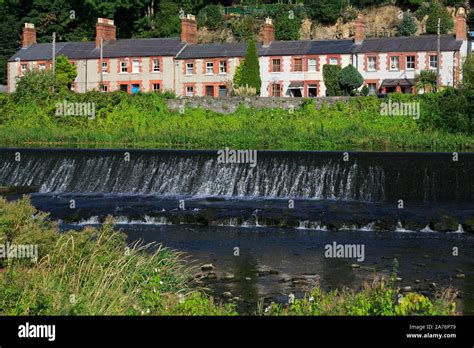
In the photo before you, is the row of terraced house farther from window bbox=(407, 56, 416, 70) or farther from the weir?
the weir

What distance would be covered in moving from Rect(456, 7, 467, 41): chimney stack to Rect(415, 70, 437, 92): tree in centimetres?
369

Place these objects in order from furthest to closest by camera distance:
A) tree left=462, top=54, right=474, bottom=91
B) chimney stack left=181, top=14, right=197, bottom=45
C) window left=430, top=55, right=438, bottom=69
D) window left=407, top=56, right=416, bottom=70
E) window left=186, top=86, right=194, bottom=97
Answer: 1. chimney stack left=181, top=14, right=197, bottom=45
2. window left=186, top=86, right=194, bottom=97
3. window left=407, top=56, right=416, bottom=70
4. window left=430, top=55, right=438, bottom=69
5. tree left=462, top=54, right=474, bottom=91

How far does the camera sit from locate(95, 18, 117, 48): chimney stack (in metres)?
74.3

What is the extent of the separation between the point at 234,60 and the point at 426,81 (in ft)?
54.8

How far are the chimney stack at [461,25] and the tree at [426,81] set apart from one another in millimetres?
3689

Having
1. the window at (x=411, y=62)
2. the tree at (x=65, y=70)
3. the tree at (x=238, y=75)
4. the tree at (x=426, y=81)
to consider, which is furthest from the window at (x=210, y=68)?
the tree at (x=426, y=81)

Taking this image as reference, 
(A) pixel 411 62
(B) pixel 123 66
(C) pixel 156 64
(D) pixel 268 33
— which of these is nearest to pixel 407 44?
(A) pixel 411 62

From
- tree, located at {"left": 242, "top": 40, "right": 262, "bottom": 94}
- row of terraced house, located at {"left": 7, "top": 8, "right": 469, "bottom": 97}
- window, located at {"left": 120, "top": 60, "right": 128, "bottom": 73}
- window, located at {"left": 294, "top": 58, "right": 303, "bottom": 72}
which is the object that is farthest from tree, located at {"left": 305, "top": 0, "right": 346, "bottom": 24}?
window, located at {"left": 120, "top": 60, "right": 128, "bottom": 73}

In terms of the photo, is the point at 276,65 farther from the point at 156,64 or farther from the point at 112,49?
the point at 112,49

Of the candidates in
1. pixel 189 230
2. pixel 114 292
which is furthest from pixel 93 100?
pixel 114 292

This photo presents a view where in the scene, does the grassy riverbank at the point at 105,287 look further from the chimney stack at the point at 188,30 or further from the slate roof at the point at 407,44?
the chimney stack at the point at 188,30

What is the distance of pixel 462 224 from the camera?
25266 millimetres

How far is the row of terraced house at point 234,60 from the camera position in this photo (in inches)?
2511

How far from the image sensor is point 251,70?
65.6m
